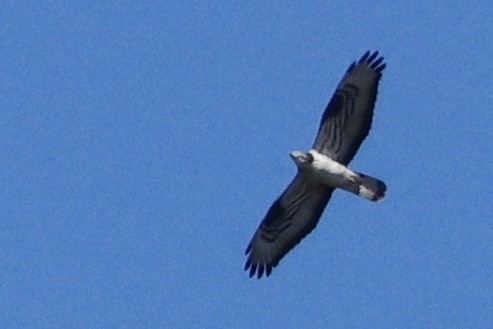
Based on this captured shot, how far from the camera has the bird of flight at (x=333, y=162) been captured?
101 ft

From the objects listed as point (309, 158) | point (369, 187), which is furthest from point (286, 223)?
point (369, 187)

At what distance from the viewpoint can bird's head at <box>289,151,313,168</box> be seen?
100 feet

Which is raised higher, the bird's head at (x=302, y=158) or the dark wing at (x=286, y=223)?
the bird's head at (x=302, y=158)

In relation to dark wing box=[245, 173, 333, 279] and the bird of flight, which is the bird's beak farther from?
dark wing box=[245, 173, 333, 279]

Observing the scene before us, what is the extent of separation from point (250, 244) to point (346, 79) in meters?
3.41

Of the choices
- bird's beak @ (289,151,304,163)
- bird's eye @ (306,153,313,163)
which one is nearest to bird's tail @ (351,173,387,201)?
bird's eye @ (306,153,313,163)

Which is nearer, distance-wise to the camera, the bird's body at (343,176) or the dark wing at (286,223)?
the bird's body at (343,176)

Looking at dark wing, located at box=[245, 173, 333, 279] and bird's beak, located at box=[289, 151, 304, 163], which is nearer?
bird's beak, located at box=[289, 151, 304, 163]

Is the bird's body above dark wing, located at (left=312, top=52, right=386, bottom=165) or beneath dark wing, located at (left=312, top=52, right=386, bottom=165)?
beneath

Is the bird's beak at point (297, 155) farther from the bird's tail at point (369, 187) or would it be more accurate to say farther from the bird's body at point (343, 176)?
the bird's tail at point (369, 187)

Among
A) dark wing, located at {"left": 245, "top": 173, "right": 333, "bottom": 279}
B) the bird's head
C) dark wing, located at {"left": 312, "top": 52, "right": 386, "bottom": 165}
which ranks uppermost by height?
dark wing, located at {"left": 312, "top": 52, "right": 386, "bottom": 165}

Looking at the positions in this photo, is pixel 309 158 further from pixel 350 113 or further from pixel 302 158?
pixel 350 113

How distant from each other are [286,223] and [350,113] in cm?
227

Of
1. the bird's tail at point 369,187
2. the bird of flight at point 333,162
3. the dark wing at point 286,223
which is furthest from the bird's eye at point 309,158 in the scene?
the bird's tail at point 369,187
